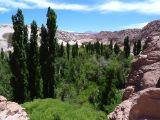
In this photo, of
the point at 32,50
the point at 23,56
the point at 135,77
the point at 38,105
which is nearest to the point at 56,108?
the point at 38,105

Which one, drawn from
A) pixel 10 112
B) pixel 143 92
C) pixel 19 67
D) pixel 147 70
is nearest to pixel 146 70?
pixel 147 70

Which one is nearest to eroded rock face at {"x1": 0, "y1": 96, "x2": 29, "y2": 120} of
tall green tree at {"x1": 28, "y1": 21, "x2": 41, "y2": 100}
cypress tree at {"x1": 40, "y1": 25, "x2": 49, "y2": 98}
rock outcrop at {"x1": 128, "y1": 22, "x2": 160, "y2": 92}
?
rock outcrop at {"x1": 128, "y1": 22, "x2": 160, "y2": 92}

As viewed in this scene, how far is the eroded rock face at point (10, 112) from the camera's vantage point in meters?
17.1

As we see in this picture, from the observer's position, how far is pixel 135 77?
1853 centimetres

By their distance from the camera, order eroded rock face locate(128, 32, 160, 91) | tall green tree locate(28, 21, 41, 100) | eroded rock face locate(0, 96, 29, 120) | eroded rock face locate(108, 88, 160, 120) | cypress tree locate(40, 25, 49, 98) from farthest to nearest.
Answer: tall green tree locate(28, 21, 41, 100), cypress tree locate(40, 25, 49, 98), eroded rock face locate(0, 96, 29, 120), eroded rock face locate(128, 32, 160, 91), eroded rock face locate(108, 88, 160, 120)

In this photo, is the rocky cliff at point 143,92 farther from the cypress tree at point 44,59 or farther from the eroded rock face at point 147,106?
the cypress tree at point 44,59

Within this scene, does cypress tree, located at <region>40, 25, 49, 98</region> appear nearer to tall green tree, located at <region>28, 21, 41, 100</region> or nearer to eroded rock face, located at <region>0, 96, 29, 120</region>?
tall green tree, located at <region>28, 21, 41, 100</region>

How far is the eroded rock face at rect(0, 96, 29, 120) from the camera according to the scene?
17.1 meters

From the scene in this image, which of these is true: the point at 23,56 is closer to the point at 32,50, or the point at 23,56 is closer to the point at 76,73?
the point at 32,50

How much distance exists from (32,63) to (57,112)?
2517 cm

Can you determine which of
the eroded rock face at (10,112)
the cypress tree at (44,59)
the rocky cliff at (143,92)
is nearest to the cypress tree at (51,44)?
the cypress tree at (44,59)

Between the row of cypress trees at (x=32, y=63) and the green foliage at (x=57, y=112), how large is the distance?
20.3m

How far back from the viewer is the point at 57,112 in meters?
18.8

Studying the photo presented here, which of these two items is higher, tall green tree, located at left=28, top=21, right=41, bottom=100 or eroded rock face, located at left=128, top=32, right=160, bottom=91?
eroded rock face, located at left=128, top=32, right=160, bottom=91
